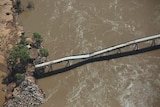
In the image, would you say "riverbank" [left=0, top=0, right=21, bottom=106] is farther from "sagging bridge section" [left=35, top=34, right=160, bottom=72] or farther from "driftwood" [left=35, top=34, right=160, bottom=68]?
"driftwood" [left=35, top=34, right=160, bottom=68]

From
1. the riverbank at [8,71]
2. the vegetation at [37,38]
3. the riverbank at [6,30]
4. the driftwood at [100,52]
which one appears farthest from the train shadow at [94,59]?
the vegetation at [37,38]

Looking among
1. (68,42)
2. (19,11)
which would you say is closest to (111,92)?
(68,42)

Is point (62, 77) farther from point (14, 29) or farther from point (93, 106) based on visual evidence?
point (14, 29)

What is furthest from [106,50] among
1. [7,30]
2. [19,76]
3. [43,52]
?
[7,30]

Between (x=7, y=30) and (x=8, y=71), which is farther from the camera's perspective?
(x=7, y=30)

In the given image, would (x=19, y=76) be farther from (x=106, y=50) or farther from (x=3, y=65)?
(x=106, y=50)

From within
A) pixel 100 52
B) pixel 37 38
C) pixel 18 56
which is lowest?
pixel 100 52

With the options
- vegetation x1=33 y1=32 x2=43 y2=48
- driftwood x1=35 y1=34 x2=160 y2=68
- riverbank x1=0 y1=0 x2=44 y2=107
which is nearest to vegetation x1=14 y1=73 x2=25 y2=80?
riverbank x1=0 y1=0 x2=44 y2=107
